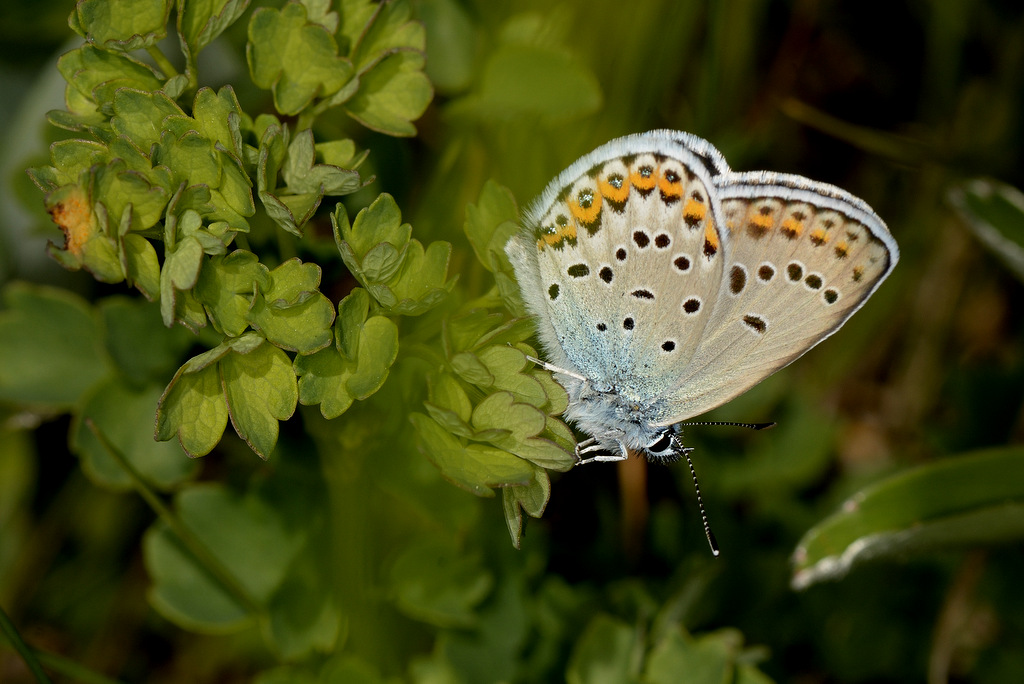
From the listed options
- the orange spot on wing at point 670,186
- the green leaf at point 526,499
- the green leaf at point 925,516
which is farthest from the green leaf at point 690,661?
the orange spot on wing at point 670,186

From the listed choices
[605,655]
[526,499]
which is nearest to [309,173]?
[526,499]

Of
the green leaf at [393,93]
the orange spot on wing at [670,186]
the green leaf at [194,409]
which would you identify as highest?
the green leaf at [393,93]

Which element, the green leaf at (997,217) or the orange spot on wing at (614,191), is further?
the green leaf at (997,217)

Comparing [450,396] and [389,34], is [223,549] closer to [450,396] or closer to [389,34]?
[450,396]

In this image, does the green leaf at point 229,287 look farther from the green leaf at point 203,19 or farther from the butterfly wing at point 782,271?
the butterfly wing at point 782,271

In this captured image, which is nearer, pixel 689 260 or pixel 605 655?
pixel 689 260

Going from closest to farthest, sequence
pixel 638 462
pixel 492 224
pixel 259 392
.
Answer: pixel 259 392
pixel 492 224
pixel 638 462
